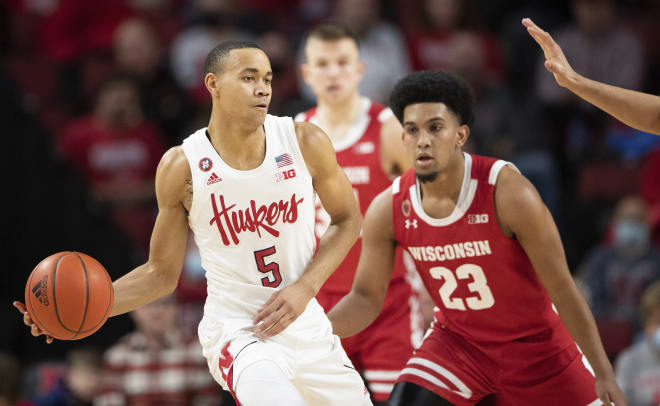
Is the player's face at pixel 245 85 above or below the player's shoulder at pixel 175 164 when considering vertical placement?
above

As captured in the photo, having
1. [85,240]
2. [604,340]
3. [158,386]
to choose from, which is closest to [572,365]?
[604,340]

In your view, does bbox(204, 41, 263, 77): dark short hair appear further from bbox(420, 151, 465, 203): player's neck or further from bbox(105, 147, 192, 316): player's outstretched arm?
bbox(420, 151, 465, 203): player's neck

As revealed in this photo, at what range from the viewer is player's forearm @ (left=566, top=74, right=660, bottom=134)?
14.4ft

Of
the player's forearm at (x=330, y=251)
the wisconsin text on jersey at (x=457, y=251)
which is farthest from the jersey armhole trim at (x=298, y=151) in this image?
the wisconsin text on jersey at (x=457, y=251)

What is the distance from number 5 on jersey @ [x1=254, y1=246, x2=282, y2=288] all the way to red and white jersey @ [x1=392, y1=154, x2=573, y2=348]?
2.68ft

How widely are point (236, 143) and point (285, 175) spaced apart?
26 centimetres

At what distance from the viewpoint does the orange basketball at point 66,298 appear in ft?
13.8

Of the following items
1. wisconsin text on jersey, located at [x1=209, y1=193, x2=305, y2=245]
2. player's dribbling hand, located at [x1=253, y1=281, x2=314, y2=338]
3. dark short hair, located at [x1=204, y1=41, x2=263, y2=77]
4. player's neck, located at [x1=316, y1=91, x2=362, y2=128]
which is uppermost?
dark short hair, located at [x1=204, y1=41, x2=263, y2=77]

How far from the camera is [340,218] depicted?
4.64 metres

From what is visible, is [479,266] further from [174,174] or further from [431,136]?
[174,174]

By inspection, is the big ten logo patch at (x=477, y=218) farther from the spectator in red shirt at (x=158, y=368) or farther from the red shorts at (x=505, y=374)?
the spectator in red shirt at (x=158, y=368)

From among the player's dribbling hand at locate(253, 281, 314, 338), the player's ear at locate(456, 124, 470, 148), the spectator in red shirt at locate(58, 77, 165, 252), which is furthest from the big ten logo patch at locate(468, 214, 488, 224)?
the spectator in red shirt at locate(58, 77, 165, 252)

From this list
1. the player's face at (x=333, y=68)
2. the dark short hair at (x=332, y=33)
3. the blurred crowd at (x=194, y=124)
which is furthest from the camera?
the blurred crowd at (x=194, y=124)

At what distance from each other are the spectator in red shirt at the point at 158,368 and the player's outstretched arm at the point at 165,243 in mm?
3227
